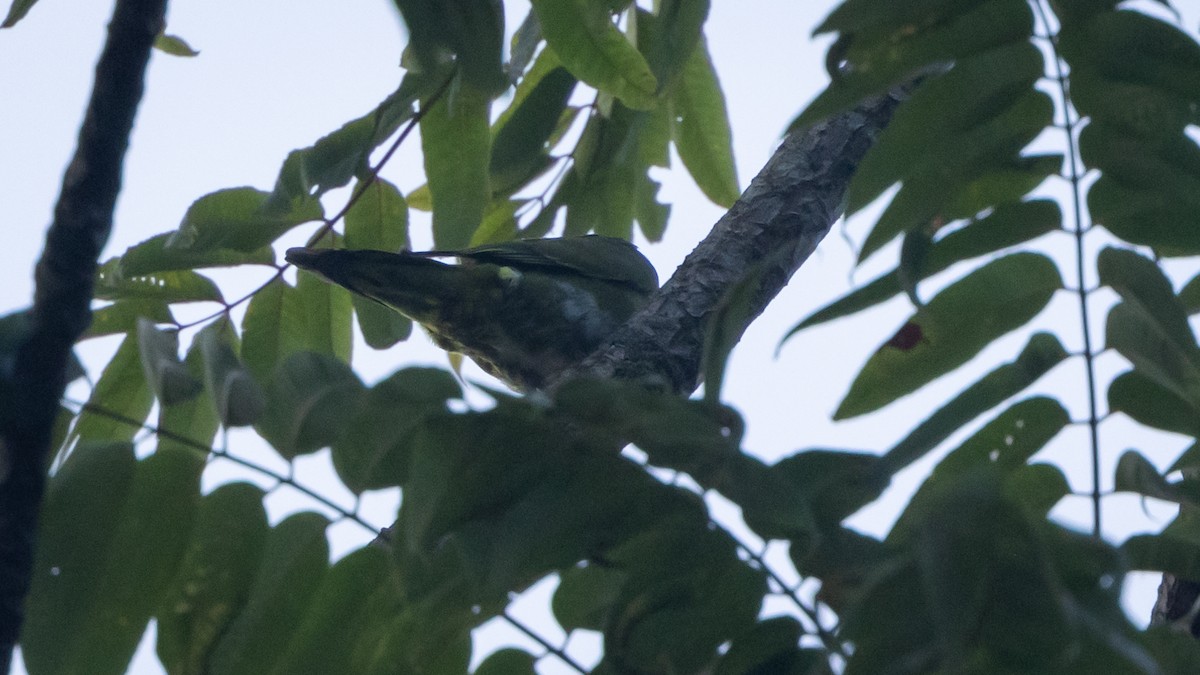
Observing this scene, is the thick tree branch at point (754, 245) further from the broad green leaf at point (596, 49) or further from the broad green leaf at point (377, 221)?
the broad green leaf at point (377, 221)

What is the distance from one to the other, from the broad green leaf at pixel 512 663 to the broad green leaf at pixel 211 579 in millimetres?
406

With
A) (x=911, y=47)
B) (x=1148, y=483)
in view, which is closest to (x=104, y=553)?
(x=911, y=47)

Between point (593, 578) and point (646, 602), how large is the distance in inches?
10.5

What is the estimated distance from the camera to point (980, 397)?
5.35 feet

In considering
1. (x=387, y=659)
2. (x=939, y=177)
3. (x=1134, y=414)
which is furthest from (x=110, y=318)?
(x=1134, y=414)

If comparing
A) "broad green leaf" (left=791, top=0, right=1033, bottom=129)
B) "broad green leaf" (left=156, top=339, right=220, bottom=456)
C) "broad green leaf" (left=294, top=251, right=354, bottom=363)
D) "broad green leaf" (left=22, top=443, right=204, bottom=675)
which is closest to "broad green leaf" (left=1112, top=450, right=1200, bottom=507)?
"broad green leaf" (left=791, top=0, right=1033, bottom=129)

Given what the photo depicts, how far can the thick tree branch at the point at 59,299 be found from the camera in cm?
141

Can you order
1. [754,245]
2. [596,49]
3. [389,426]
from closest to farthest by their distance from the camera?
[389,426] < [596,49] < [754,245]

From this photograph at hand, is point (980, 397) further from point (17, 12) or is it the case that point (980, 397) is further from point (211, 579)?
point (17, 12)

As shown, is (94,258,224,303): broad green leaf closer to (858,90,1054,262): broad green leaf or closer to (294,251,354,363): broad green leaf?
(294,251,354,363): broad green leaf

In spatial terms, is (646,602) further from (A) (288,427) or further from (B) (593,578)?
(A) (288,427)

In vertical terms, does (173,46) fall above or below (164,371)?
above

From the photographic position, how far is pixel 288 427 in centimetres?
168

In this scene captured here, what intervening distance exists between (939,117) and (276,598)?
1253 mm
